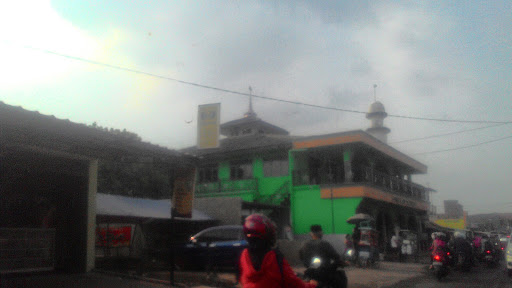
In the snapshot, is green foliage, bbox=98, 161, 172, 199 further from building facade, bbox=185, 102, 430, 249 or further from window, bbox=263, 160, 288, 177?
window, bbox=263, 160, 288, 177

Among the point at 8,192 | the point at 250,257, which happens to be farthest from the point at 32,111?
the point at 250,257

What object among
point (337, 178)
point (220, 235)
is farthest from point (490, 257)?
point (220, 235)

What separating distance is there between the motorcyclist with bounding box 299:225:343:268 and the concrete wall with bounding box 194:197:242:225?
14.0 meters

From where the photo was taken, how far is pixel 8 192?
1049 cm

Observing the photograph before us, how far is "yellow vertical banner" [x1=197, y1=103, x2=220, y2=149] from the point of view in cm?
1257

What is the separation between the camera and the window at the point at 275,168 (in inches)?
1043

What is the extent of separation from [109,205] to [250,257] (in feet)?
48.3

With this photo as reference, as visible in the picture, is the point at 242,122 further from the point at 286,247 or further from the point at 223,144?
the point at 286,247

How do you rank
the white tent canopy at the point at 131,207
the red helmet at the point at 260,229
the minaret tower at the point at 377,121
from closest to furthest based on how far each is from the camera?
the red helmet at the point at 260,229
the white tent canopy at the point at 131,207
the minaret tower at the point at 377,121

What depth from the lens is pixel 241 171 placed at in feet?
92.8

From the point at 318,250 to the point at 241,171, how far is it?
22.3 metres

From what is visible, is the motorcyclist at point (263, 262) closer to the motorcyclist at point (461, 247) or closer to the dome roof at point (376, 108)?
the motorcyclist at point (461, 247)

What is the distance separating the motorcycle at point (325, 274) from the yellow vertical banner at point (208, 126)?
7.62 meters

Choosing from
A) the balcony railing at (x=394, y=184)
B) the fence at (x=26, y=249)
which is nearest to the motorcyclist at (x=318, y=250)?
the fence at (x=26, y=249)
